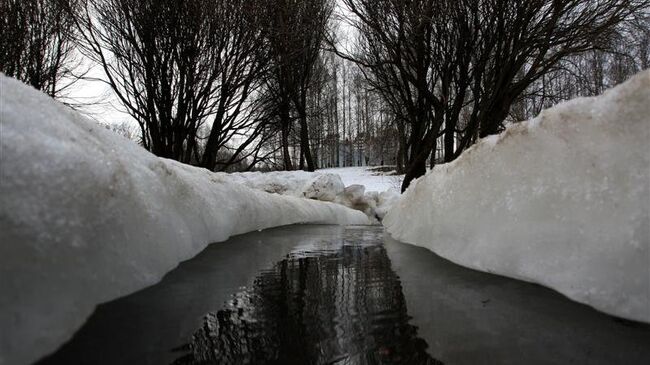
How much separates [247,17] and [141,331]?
8.41 metres

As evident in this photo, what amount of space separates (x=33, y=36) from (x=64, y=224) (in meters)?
10.9

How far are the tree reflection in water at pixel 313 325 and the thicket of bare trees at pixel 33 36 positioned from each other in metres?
9.19

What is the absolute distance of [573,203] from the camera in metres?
1.64

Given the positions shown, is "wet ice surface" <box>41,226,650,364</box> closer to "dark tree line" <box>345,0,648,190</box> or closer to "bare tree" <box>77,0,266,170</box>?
"dark tree line" <box>345,0,648,190</box>

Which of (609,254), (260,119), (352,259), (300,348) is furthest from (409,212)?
(260,119)

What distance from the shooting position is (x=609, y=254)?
1420 mm

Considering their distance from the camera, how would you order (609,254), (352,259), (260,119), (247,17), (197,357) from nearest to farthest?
1. (197,357)
2. (609,254)
3. (352,259)
4. (247,17)
5. (260,119)

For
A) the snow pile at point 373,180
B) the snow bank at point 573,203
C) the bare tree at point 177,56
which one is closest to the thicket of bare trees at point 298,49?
the bare tree at point 177,56

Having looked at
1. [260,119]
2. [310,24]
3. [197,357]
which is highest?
[310,24]

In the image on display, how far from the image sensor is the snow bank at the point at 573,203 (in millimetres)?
1385

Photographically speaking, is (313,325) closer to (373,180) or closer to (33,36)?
(33,36)

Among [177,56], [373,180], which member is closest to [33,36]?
[177,56]

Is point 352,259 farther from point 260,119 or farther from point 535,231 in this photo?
point 260,119

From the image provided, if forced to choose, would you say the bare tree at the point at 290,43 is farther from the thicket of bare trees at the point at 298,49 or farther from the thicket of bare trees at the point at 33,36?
the thicket of bare trees at the point at 33,36
